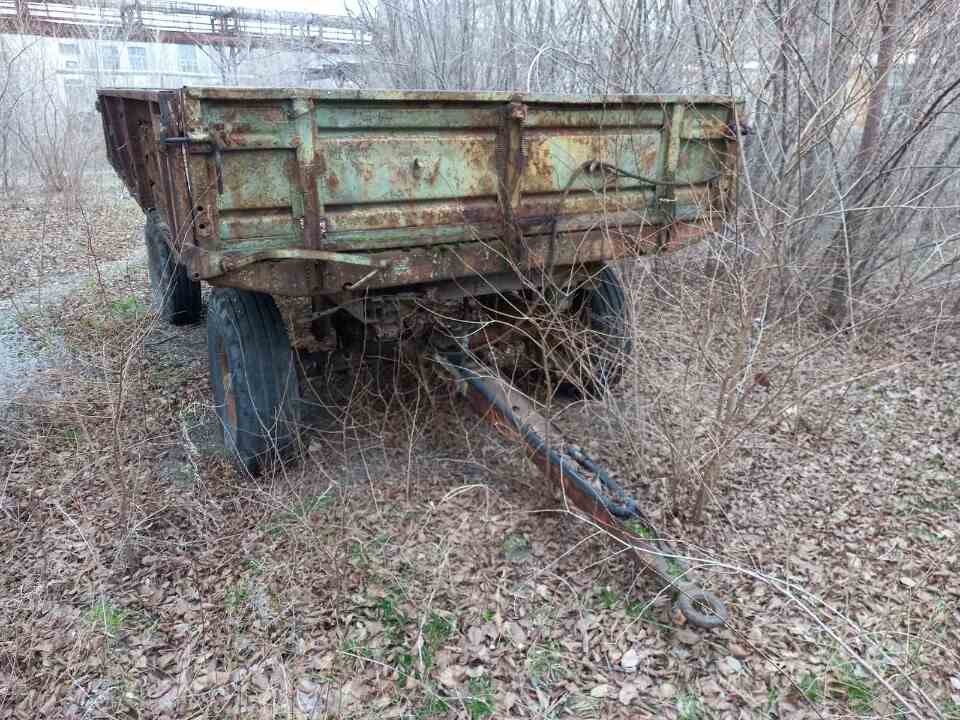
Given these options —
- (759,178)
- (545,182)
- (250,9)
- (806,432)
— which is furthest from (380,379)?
(250,9)

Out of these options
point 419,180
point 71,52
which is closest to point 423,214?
point 419,180

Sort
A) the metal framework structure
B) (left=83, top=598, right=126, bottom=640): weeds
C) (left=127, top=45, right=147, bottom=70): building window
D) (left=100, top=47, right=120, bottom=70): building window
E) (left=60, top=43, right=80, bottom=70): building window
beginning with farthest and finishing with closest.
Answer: (left=127, top=45, right=147, bottom=70): building window, (left=100, top=47, right=120, bottom=70): building window, (left=60, top=43, right=80, bottom=70): building window, the metal framework structure, (left=83, top=598, right=126, bottom=640): weeds

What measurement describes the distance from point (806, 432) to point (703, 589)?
1942 millimetres

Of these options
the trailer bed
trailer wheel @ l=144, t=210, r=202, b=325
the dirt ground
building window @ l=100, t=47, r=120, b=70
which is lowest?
the dirt ground

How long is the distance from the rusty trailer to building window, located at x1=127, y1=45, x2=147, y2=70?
1922 centimetres

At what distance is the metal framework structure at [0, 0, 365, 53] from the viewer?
→ 43.0 ft

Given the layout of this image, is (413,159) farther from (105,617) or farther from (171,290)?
(171,290)

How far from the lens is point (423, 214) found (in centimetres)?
345

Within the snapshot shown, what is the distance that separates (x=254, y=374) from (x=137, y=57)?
2275cm

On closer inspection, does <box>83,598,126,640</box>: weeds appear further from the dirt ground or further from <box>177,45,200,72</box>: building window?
<box>177,45,200,72</box>: building window

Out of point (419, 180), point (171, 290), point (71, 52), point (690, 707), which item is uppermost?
point (71, 52)

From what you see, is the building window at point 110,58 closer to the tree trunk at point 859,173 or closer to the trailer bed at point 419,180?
the trailer bed at point 419,180

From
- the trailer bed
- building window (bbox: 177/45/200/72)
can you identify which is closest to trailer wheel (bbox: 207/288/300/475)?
the trailer bed

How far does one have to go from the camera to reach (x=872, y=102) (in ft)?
18.8
